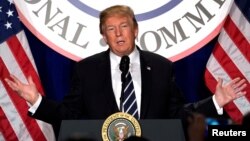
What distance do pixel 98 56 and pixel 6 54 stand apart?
142 cm

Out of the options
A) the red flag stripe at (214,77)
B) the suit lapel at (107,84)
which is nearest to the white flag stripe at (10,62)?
the red flag stripe at (214,77)

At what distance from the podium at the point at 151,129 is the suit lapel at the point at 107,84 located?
19.1 inches

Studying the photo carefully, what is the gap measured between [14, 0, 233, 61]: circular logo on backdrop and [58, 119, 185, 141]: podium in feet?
6.49

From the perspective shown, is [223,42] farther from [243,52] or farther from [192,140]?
[192,140]

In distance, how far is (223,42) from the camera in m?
4.61

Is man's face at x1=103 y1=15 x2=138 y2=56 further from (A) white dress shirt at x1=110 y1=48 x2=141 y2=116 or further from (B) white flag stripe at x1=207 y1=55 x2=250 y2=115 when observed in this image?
(B) white flag stripe at x1=207 y1=55 x2=250 y2=115

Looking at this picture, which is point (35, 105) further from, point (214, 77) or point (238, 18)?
point (238, 18)

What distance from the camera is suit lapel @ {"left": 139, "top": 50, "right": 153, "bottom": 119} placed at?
3.05m

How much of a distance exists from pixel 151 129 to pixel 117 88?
65 cm

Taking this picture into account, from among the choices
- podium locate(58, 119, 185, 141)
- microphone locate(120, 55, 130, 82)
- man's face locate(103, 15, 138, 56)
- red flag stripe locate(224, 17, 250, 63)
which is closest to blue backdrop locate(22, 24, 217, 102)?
red flag stripe locate(224, 17, 250, 63)

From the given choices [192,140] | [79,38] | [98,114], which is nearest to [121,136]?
[98,114]

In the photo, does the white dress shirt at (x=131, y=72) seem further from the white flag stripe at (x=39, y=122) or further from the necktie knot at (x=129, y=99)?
the white flag stripe at (x=39, y=122)

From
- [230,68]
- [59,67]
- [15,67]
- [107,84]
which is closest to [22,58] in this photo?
[15,67]

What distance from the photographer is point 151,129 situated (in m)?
2.55
